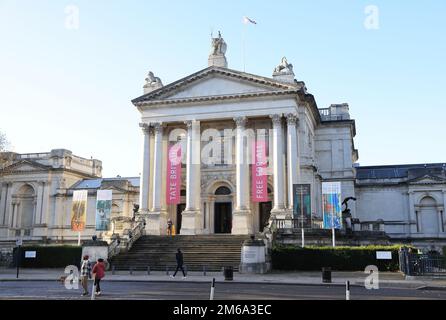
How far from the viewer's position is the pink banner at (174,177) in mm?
47094

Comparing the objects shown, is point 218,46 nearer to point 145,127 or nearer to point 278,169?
point 145,127

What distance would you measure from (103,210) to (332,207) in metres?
19.7

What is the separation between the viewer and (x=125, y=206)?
6431cm

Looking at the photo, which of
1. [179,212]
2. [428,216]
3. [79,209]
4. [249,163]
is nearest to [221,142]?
[249,163]

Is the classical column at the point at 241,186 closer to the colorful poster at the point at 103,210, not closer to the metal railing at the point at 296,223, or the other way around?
the metal railing at the point at 296,223

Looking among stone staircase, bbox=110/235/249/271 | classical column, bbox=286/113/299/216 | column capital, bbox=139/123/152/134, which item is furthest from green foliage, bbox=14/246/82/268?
classical column, bbox=286/113/299/216

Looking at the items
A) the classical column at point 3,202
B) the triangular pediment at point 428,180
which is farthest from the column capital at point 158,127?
the classical column at point 3,202

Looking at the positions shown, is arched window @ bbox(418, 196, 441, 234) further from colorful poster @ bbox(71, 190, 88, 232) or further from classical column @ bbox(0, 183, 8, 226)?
classical column @ bbox(0, 183, 8, 226)

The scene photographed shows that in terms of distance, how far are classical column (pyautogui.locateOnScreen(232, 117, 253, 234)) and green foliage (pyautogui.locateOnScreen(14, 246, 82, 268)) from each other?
13802mm

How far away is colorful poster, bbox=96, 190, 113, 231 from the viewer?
43.3m

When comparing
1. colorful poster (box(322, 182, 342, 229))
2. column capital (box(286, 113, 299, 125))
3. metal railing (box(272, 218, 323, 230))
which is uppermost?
column capital (box(286, 113, 299, 125))

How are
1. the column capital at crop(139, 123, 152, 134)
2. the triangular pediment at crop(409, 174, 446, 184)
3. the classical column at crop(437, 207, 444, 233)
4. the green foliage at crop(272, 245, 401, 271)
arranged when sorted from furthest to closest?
the triangular pediment at crop(409, 174, 446, 184) < the classical column at crop(437, 207, 444, 233) < the column capital at crop(139, 123, 152, 134) < the green foliage at crop(272, 245, 401, 271)

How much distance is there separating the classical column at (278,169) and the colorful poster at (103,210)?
14516 millimetres

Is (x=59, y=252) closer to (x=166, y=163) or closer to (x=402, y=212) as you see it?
(x=166, y=163)
